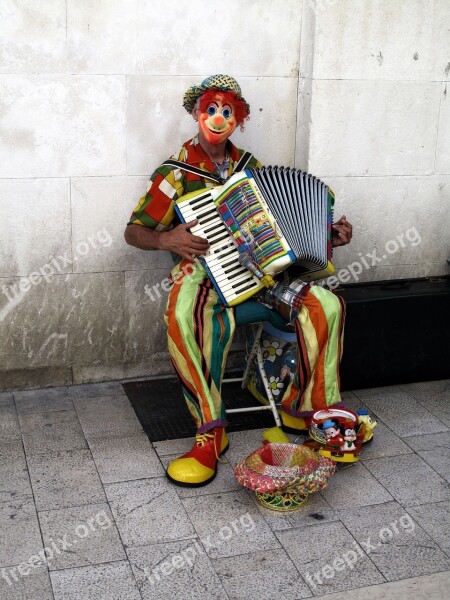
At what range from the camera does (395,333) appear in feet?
16.4

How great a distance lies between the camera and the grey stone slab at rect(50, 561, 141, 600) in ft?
10.6

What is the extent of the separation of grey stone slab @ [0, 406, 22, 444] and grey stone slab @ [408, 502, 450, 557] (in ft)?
6.50

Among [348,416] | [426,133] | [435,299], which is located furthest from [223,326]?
[426,133]

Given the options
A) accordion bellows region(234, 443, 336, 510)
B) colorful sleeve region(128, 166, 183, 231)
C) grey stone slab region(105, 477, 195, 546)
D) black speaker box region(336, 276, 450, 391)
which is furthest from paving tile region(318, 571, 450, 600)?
colorful sleeve region(128, 166, 183, 231)

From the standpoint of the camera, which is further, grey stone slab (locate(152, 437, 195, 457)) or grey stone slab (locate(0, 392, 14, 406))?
grey stone slab (locate(0, 392, 14, 406))

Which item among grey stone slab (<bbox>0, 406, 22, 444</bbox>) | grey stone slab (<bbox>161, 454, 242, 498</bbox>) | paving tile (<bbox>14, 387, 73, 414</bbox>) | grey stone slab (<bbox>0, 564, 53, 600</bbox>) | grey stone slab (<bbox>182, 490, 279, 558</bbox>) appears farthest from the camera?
paving tile (<bbox>14, 387, 73, 414</bbox>)

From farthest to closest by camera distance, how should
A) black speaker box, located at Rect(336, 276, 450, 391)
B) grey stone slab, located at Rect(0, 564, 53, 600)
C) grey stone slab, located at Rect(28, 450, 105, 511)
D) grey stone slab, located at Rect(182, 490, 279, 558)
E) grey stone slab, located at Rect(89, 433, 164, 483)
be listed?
black speaker box, located at Rect(336, 276, 450, 391)
grey stone slab, located at Rect(89, 433, 164, 483)
grey stone slab, located at Rect(28, 450, 105, 511)
grey stone slab, located at Rect(182, 490, 279, 558)
grey stone slab, located at Rect(0, 564, 53, 600)

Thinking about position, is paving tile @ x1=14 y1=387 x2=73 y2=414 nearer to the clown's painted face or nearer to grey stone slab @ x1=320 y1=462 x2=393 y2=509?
grey stone slab @ x1=320 y1=462 x2=393 y2=509

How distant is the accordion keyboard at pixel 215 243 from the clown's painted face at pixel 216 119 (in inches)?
14.5

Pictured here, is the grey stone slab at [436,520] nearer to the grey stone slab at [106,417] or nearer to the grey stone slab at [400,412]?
the grey stone slab at [400,412]

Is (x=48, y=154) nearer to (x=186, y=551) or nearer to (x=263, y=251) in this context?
(x=263, y=251)

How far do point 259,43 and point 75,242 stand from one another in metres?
1.50

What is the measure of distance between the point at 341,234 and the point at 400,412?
1050 mm

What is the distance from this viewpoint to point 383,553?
11.6 feet
